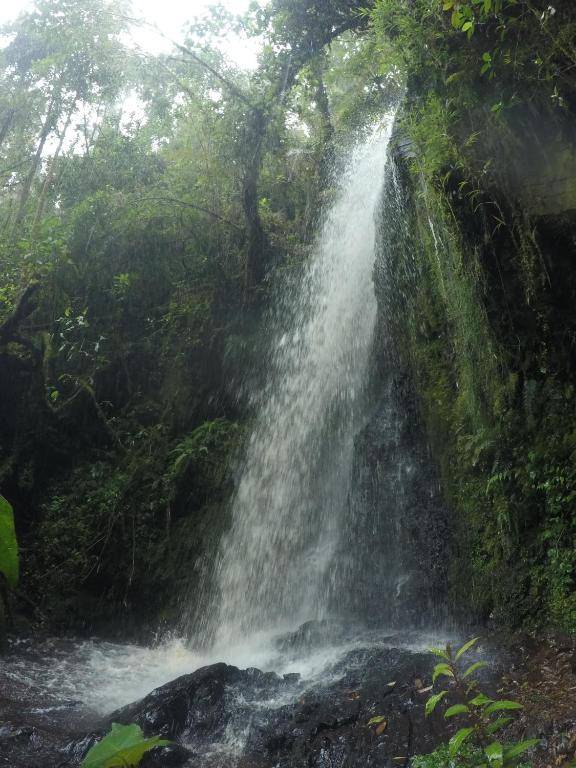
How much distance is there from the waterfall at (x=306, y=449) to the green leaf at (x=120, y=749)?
339cm

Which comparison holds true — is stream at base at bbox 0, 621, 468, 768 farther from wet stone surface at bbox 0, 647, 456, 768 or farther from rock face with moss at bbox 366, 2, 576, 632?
rock face with moss at bbox 366, 2, 576, 632

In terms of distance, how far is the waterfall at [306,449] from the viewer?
262 inches

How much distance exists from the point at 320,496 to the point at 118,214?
6684 mm

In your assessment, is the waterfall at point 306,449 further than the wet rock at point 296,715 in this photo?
Yes

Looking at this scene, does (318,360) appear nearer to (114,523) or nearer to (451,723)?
(114,523)

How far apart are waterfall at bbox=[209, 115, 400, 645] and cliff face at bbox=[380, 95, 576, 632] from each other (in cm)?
167

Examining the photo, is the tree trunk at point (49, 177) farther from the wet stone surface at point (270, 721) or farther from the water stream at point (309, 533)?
the wet stone surface at point (270, 721)

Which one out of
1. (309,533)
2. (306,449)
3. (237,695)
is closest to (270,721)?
(237,695)

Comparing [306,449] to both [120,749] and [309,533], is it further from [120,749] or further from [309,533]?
[120,749]

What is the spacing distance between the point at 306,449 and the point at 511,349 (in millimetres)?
3204

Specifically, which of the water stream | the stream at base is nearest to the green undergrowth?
the water stream

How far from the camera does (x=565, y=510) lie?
4562 millimetres

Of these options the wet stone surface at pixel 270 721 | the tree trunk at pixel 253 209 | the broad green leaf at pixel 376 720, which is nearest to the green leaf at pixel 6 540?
the wet stone surface at pixel 270 721

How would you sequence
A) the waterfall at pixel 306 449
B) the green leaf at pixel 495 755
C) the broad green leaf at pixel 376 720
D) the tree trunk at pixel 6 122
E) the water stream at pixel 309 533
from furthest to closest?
1. the tree trunk at pixel 6 122
2. the waterfall at pixel 306 449
3. the water stream at pixel 309 533
4. the broad green leaf at pixel 376 720
5. the green leaf at pixel 495 755
